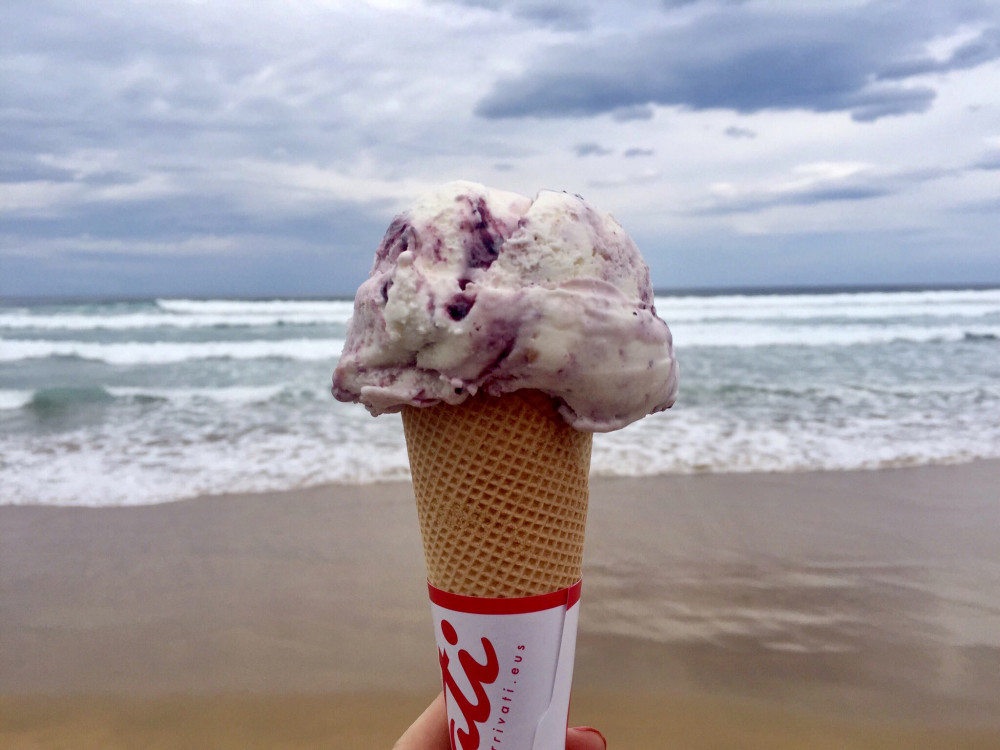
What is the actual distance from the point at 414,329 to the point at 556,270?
274mm

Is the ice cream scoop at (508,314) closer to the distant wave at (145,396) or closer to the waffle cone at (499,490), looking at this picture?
the waffle cone at (499,490)

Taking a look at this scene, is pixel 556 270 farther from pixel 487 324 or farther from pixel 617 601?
pixel 617 601

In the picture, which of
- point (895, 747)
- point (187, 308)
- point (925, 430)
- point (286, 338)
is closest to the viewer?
point (895, 747)

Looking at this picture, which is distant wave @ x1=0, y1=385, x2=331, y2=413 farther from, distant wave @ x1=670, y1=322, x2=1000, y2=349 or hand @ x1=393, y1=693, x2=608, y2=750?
distant wave @ x1=670, y1=322, x2=1000, y2=349

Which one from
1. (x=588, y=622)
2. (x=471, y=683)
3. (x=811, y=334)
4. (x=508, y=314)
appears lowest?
(x=588, y=622)

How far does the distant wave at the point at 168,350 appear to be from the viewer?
39.2 ft

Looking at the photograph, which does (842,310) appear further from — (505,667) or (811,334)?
(505,667)

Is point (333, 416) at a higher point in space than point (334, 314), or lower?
lower

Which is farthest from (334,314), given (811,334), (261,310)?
(811,334)

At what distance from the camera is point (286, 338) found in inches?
571

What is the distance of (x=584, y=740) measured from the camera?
59.4 inches

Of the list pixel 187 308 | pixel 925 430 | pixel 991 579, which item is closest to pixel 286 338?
pixel 187 308

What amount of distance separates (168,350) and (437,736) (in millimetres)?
12936

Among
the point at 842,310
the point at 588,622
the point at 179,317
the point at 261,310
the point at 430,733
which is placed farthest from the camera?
the point at 261,310
